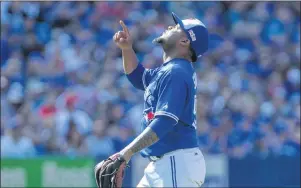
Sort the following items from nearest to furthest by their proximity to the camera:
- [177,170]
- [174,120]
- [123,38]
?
[174,120] → [177,170] → [123,38]

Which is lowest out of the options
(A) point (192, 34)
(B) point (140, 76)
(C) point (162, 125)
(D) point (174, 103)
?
(C) point (162, 125)

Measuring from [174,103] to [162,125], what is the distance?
15 centimetres

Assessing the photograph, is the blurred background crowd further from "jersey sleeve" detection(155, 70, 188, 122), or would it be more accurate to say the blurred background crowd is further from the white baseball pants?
"jersey sleeve" detection(155, 70, 188, 122)

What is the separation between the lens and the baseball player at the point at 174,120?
4566 millimetres

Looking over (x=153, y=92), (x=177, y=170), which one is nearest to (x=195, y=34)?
(x=153, y=92)

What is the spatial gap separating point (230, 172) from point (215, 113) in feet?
6.20

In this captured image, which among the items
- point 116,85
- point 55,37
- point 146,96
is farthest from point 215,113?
point 146,96

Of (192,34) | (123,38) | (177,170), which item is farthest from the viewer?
(123,38)

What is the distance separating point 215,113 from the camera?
1220cm

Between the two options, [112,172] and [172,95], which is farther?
[172,95]

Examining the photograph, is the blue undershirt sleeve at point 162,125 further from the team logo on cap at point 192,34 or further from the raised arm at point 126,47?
the raised arm at point 126,47

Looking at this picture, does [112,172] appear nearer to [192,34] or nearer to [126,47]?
[192,34]

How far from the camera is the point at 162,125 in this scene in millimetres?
4555

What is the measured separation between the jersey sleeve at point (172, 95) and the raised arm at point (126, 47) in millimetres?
939
